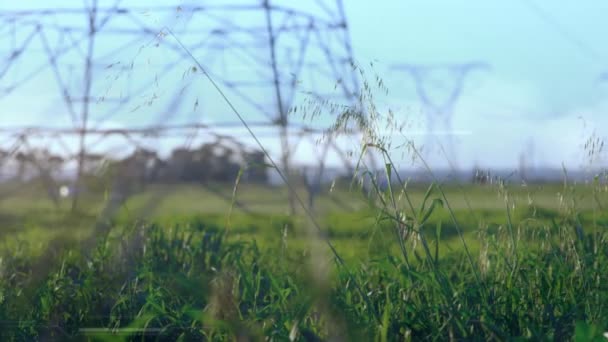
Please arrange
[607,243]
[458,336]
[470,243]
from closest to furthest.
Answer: [458,336] → [607,243] → [470,243]

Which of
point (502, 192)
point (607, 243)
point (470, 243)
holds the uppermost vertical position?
point (502, 192)

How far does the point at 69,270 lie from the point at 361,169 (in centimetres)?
139

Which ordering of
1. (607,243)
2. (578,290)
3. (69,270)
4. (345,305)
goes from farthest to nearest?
(69,270) < (607,243) < (578,290) < (345,305)

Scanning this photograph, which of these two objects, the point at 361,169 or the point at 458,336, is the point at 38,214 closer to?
the point at 361,169

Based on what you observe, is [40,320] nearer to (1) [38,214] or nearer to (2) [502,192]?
(1) [38,214]

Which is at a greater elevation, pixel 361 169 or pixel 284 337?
pixel 361 169

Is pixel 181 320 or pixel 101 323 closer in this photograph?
pixel 181 320

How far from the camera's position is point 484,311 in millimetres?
2377

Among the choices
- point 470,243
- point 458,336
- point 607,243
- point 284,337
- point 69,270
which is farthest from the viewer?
point 470,243

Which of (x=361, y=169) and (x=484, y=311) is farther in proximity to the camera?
(x=361, y=169)

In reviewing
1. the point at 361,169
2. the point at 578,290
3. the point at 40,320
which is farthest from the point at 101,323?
the point at 578,290

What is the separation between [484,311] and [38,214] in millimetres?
1455

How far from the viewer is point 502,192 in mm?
2432

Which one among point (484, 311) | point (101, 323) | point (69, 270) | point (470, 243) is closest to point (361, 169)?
point (484, 311)
